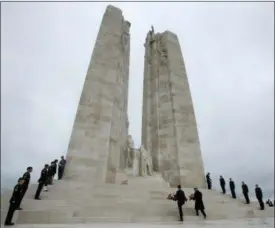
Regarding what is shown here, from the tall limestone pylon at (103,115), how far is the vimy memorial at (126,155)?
0.05 m

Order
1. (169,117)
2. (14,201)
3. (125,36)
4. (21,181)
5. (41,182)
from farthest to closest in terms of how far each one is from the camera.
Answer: (125,36) < (169,117) < (41,182) < (21,181) < (14,201)

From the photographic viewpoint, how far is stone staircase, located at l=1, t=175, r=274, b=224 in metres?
5.63

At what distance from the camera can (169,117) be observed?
15.3 meters

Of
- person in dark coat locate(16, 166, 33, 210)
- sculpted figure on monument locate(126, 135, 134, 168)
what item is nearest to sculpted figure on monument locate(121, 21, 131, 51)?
sculpted figure on monument locate(126, 135, 134, 168)

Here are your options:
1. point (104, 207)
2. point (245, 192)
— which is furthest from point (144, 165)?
point (104, 207)

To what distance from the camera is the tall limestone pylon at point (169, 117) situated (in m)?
13.8

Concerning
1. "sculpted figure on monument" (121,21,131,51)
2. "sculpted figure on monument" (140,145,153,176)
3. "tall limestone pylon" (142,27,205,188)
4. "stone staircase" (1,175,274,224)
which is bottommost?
"stone staircase" (1,175,274,224)

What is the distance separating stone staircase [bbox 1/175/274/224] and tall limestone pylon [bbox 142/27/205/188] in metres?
4.72

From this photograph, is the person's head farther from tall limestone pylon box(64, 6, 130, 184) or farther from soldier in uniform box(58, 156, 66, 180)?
soldier in uniform box(58, 156, 66, 180)

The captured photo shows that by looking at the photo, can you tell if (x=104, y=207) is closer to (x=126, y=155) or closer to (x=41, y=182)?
(x=41, y=182)

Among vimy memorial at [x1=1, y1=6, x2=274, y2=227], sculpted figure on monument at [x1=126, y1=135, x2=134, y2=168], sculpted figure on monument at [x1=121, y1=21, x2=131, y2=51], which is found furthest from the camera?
sculpted figure on monument at [x1=121, y1=21, x2=131, y2=51]

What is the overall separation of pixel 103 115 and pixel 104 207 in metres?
6.46

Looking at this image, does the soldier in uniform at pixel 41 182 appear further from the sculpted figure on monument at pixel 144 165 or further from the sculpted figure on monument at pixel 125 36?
the sculpted figure on monument at pixel 125 36

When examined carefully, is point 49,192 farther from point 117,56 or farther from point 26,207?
point 117,56
